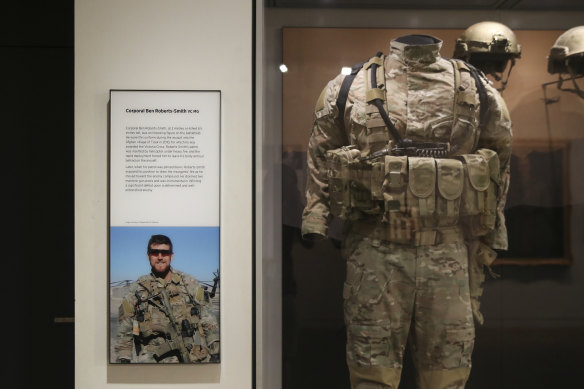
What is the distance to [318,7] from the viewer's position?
205cm

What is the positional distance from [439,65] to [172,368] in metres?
1.50

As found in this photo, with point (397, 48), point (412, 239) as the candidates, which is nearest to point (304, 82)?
point (397, 48)

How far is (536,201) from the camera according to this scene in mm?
2016

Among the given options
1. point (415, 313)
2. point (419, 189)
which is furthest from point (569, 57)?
point (415, 313)

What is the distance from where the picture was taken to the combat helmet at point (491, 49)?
198cm

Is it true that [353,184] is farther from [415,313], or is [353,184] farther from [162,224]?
[162,224]

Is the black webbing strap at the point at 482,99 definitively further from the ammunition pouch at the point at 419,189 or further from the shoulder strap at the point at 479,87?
the ammunition pouch at the point at 419,189

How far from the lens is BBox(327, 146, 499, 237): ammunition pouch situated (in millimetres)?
1853

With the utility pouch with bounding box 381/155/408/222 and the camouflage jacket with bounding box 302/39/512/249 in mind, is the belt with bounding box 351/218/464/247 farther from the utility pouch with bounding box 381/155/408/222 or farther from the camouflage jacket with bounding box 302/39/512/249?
the camouflage jacket with bounding box 302/39/512/249

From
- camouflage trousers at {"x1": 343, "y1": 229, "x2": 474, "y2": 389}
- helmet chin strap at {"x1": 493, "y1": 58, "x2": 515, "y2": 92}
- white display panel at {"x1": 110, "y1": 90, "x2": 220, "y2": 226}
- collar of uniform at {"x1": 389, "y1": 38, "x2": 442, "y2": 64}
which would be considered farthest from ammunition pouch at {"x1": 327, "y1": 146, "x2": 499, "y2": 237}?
white display panel at {"x1": 110, "y1": 90, "x2": 220, "y2": 226}

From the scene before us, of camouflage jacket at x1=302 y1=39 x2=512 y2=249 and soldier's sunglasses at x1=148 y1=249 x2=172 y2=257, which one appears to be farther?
soldier's sunglasses at x1=148 y1=249 x2=172 y2=257

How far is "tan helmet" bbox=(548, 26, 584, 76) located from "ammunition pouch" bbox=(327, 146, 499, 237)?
0.45 metres

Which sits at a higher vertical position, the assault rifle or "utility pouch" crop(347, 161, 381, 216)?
the assault rifle

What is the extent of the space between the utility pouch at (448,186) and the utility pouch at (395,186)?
0.12 metres
